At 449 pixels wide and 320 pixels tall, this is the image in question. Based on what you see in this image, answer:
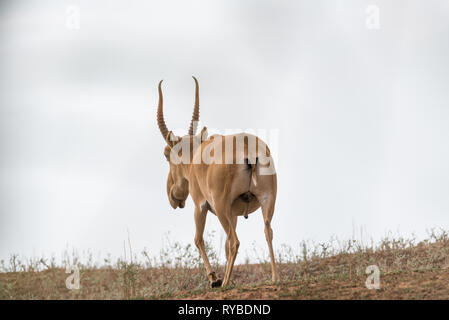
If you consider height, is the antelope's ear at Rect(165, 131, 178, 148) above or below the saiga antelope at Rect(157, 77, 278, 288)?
above

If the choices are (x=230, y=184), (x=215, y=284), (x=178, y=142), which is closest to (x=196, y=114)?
(x=178, y=142)

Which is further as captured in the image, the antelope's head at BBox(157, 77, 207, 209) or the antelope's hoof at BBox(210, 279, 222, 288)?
the antelope's head at BBox(157, 77, 207, 209)

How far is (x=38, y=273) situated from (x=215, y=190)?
5938mm

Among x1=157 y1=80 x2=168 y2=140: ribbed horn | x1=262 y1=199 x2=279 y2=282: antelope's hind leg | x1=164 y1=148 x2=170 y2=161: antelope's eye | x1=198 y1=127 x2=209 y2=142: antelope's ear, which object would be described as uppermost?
x1=157 y1=80 x2=168 y2=140: ribbed horn

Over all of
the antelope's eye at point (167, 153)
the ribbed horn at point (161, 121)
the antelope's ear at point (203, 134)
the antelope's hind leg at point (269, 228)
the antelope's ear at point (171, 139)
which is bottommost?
the antelope's hind leg at point (269, 228)

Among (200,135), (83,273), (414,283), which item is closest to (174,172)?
(200,135)

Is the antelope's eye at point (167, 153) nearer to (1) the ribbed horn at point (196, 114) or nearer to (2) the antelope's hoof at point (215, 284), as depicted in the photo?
(1) the ribbed horn at point (196, 114)

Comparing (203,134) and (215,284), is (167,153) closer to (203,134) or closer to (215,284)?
(203,134)

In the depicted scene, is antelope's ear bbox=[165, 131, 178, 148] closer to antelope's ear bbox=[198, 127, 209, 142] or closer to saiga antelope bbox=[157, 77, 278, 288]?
Result: antelope's ear bbox=[198, 127, 209, 142]


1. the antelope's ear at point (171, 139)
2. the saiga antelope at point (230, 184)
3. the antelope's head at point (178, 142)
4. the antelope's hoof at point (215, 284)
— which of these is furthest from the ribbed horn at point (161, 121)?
the antelope's hoof at point (215, 284)

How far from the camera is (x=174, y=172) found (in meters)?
10.5

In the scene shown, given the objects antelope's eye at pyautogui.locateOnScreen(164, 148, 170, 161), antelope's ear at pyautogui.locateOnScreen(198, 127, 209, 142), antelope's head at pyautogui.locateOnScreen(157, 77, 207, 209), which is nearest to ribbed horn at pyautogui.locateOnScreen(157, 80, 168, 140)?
antelope's head at pyautogui.locateOnScreen(157, 77, 207, 209)

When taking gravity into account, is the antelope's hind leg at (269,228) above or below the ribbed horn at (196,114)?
below
